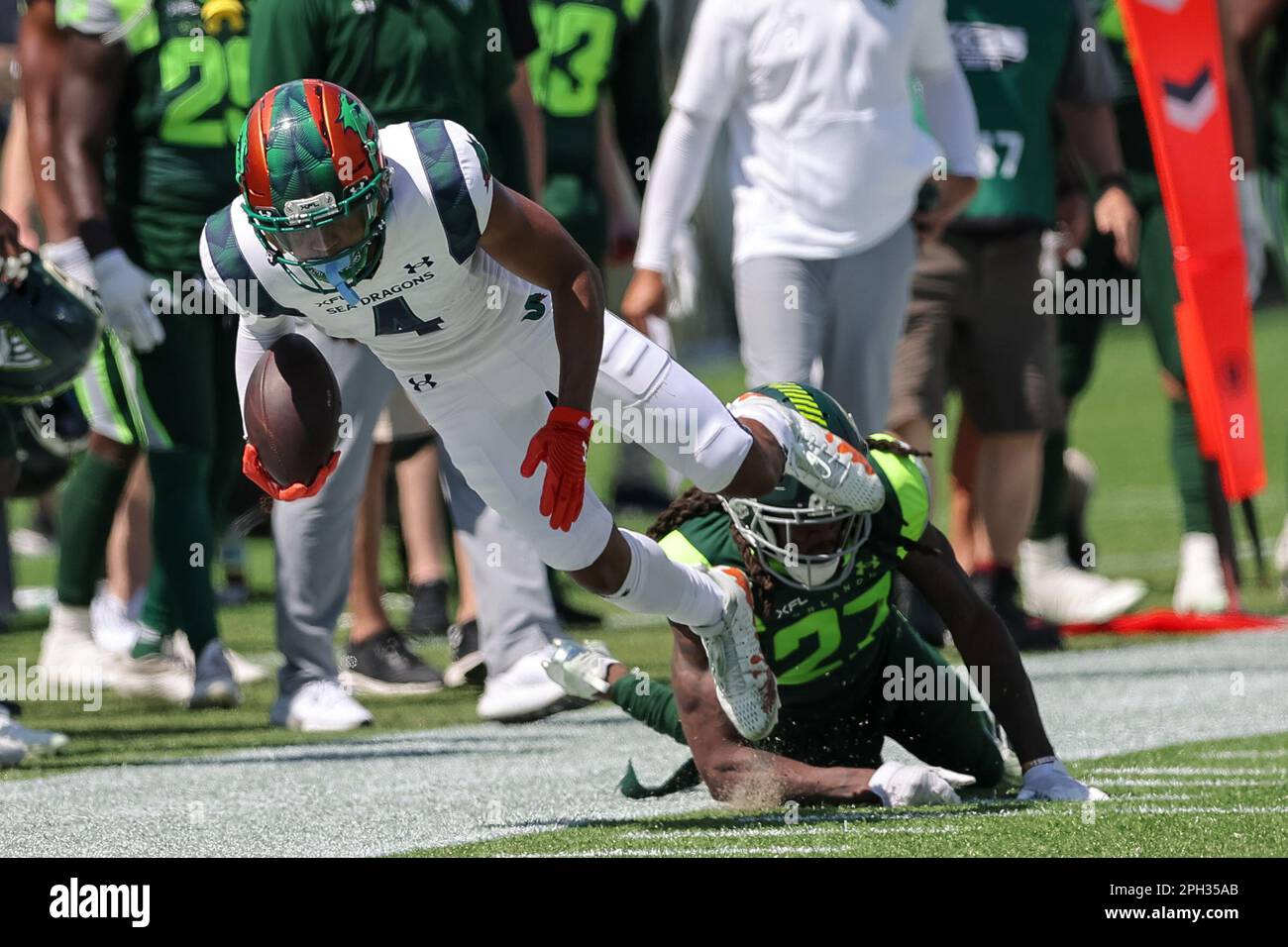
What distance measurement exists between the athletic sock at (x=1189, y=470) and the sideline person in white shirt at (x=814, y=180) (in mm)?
2387

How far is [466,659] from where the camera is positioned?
295 inches

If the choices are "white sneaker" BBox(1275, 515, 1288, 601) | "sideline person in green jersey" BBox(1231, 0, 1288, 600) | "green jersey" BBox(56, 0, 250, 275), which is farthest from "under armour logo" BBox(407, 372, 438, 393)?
"white sneaker" BBox(1275, 515, 1288, 601)

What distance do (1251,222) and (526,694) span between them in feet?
13.3

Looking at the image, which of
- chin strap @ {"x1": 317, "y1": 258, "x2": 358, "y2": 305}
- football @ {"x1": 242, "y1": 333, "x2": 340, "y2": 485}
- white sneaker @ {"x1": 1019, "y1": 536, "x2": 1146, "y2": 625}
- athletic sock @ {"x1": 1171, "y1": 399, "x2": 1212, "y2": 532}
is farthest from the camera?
athletic sock @ {"x1": 1171, "y1": 399, "x2": 1212, "y2": 532}

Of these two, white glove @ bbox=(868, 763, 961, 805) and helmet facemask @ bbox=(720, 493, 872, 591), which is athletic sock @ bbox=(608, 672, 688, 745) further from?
white glove @ bbox=(868, 763, 961, 805)

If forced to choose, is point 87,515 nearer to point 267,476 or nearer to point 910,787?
point 267,476

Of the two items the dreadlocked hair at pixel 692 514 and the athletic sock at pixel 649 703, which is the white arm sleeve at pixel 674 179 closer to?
the dreadlocked hair at pixel 692 514

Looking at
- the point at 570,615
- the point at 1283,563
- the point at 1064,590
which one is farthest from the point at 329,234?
the point at 1283,563

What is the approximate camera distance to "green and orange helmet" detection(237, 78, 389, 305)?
449cm

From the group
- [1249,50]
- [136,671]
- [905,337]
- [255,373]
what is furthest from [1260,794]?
[1249,50]

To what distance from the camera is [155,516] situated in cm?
705

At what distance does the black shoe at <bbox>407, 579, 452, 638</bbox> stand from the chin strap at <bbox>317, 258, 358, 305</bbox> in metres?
3.97

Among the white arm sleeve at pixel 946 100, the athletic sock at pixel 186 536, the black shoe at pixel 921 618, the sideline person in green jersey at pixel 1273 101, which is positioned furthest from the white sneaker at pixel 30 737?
the sideline person in green jersey at pixel 1273 101

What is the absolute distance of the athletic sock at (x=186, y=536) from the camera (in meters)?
6.94
